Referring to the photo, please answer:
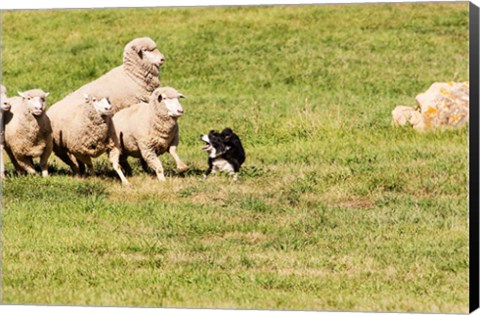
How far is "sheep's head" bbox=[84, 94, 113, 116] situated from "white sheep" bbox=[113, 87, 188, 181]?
0.40m

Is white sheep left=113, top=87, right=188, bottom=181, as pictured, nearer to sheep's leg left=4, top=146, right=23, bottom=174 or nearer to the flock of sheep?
the flock of sheep

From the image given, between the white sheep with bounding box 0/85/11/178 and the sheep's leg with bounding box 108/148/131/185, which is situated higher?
the white sheep with bounding box 0/85/11/178

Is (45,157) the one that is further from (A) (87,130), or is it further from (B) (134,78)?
(B) (134,78)

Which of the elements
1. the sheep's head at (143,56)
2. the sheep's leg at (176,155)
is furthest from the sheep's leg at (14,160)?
the sheep's head at (143,56)

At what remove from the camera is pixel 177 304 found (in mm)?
10836

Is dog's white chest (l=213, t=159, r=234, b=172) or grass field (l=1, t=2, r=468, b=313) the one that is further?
dog's white chest (l=213, t=159, r=234, b=172)

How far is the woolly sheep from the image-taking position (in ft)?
54.3

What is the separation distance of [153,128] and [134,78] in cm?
173

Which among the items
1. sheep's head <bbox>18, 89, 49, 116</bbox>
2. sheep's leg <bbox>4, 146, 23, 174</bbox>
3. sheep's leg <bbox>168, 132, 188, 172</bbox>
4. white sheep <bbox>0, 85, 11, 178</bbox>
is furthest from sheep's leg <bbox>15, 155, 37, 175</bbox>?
sheep's leg <bbox>168, 132, 188, 172</bbox>

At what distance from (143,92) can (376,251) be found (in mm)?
5814

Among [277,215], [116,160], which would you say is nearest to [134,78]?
[116,160]

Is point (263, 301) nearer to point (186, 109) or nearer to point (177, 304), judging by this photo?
point (177, 304)

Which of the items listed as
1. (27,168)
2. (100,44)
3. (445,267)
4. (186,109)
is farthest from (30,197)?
(100,44)

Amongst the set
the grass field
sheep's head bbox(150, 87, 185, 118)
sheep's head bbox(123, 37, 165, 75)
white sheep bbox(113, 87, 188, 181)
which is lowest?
the grass field
